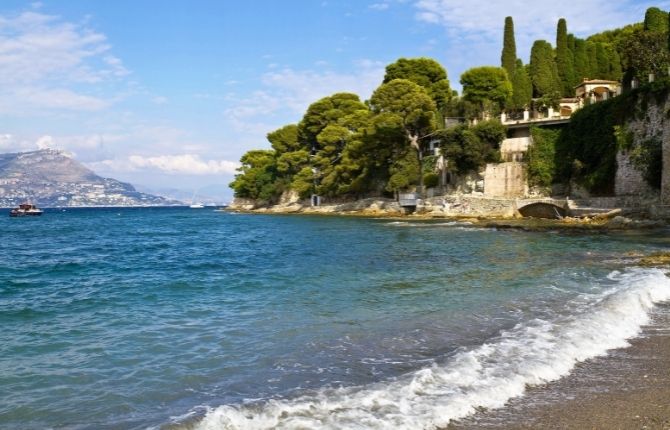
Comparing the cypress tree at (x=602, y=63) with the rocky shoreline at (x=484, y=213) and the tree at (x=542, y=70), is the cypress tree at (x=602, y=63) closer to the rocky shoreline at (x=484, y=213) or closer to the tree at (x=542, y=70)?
the tree at (x=542, y=70)

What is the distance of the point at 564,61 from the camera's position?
55594 millimetres

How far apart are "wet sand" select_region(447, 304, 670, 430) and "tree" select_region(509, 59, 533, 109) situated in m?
49.7

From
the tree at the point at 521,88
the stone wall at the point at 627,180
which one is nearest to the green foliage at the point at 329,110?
the tree at the point at 521,88

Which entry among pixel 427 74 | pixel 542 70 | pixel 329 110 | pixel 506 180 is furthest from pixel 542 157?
pixel 329 110

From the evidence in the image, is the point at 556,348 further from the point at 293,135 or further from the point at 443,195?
the point at 293,135

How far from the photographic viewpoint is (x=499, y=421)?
5.41m

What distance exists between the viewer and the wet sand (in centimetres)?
530

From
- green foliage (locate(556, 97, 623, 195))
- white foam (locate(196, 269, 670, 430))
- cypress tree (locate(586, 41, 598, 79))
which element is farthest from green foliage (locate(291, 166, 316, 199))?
white foam (locate(196, 269, 670, 430))

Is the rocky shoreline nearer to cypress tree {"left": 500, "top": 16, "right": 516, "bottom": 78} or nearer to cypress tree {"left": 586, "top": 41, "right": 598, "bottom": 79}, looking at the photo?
cypress tree {"left": 500, "top": 16, "right": 516, "bottom": 78}

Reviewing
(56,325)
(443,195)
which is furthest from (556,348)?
(443,195)

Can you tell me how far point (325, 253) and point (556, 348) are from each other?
15193mm

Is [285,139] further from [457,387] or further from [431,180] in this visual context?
[457,387]

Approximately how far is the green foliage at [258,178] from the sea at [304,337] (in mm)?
59304

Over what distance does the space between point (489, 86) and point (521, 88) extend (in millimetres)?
4143
